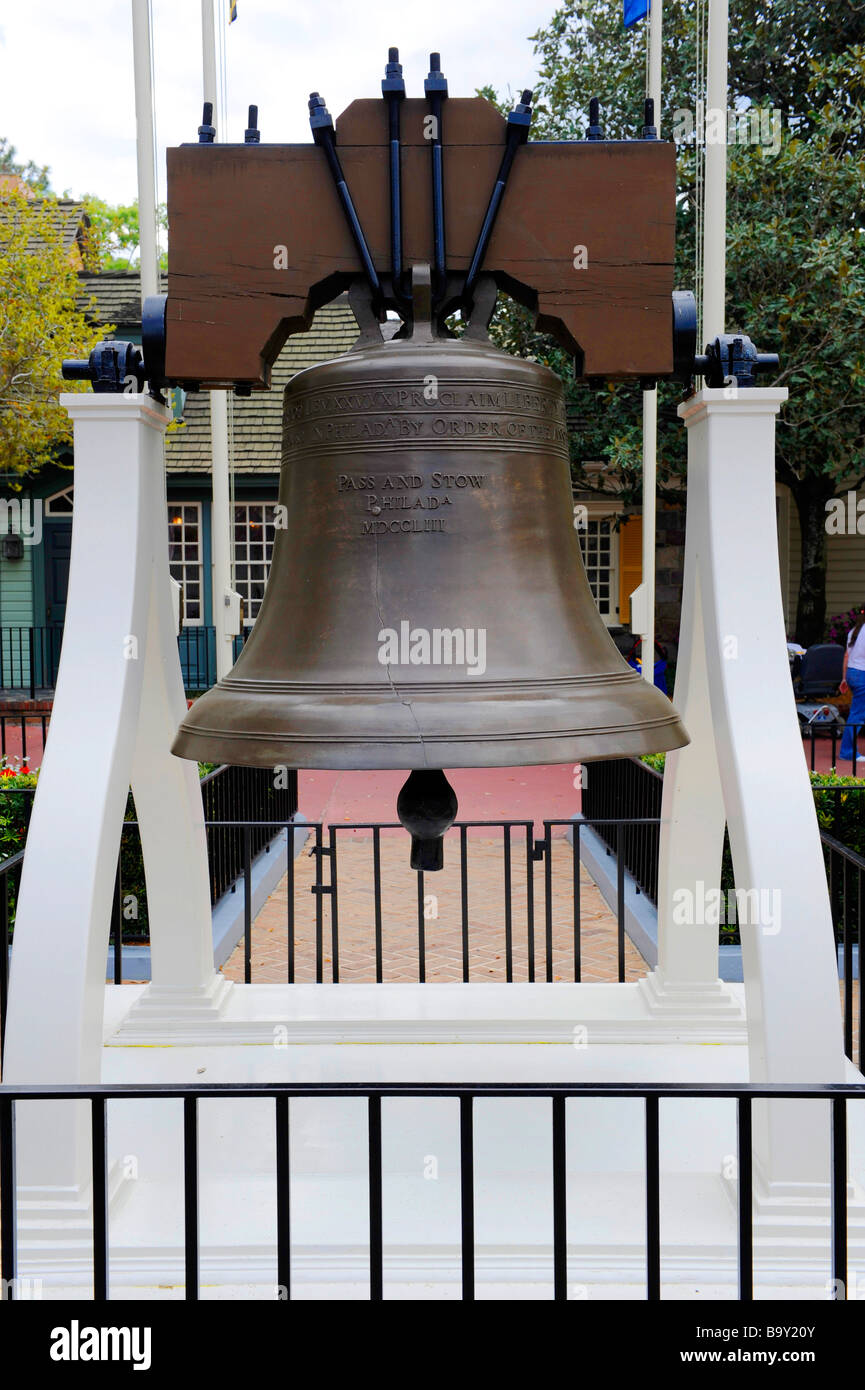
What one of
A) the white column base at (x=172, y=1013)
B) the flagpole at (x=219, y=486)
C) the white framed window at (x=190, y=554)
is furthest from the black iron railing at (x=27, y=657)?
the white column base at (x=172, y=1013)

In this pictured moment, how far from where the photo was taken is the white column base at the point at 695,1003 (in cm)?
410

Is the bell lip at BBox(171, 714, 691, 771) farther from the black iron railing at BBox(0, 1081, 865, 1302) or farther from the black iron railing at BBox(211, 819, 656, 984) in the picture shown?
the black iron railing at BBox(211, 819, 656, 984)

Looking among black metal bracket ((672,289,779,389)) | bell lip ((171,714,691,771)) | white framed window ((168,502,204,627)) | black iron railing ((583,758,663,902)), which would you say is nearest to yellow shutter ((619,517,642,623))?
white framed window ((168,502,204,627))

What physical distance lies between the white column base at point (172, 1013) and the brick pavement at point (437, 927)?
2.23 meters

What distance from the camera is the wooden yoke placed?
121 inches

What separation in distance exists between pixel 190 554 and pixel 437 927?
14.5m

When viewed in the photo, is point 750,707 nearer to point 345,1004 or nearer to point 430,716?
point 430,716

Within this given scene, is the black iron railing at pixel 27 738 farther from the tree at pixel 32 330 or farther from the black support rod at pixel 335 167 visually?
the black support rod at pixel 335 167

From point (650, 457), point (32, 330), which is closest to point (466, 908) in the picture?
point (650, 457)

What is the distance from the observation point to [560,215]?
312 centimetres

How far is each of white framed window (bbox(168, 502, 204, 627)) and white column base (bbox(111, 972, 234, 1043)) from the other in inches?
640

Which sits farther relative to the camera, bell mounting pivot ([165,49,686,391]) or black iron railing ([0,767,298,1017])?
black iron railing ([0,767,298,1017])

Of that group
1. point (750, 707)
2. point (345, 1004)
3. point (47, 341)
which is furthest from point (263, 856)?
point (47, 341)

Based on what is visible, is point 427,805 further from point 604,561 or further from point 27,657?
point 604,561
